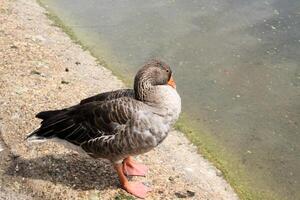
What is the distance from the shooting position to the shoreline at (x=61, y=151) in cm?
718

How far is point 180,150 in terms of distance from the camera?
28.0ft

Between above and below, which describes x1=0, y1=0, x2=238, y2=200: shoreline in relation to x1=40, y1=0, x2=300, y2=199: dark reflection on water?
above

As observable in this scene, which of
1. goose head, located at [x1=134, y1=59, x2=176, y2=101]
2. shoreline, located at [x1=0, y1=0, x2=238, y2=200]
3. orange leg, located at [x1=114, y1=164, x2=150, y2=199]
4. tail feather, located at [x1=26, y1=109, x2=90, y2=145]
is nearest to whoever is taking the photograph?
goose head, located at [x1=134, y1=59, x2=176, y2=101]

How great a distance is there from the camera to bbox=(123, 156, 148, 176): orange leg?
24.5 feet

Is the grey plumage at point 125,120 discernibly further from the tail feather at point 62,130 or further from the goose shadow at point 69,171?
the goose shadow at point 69,171

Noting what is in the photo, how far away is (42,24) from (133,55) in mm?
2830

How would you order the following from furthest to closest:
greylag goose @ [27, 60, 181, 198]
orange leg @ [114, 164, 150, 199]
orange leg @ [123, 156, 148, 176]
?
orange leg @ [123, 156, 148, 176] < orange leg @ [114, 164, 150, 199] < greylag goose @ [27, 60, 181, 198]

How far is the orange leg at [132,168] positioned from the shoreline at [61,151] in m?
0.12

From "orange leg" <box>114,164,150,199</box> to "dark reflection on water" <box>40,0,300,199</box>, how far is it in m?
2.02

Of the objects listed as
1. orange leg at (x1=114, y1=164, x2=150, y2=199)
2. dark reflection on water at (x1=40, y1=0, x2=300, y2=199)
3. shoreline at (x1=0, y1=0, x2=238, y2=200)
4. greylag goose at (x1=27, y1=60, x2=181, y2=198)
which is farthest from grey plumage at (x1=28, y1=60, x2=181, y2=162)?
dark reflection on water at (x1=40, y1=0, x2=300, y2=199)

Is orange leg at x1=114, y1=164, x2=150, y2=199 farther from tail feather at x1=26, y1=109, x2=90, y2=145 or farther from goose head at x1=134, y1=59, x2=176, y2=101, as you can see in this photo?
goose head at x1=134, y1=59, x2=176, y2=101

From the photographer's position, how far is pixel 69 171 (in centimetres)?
740

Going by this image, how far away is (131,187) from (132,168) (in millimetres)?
462

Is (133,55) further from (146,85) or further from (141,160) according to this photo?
(146,85)
